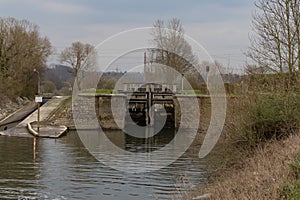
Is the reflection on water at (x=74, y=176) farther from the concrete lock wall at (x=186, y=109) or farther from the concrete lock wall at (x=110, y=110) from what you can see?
the concrete lock wall at (x=186, y=109)

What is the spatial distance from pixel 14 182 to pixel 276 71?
331 inches

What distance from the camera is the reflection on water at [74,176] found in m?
10.6

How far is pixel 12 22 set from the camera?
38.4 m

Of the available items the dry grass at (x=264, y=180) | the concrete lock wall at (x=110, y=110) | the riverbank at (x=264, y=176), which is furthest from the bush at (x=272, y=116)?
the concrete lock wall at (x=110, y=110)

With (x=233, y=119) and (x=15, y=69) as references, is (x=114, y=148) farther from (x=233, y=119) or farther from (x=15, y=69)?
(x=15, y=69)

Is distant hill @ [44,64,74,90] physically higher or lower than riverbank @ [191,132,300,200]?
higher

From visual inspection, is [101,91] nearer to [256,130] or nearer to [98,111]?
[98,111]

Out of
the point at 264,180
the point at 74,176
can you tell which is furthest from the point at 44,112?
the point at 264,180

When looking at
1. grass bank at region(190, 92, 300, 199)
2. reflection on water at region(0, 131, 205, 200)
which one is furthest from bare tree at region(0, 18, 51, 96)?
grass bank at region(190, 92, 300, 199)

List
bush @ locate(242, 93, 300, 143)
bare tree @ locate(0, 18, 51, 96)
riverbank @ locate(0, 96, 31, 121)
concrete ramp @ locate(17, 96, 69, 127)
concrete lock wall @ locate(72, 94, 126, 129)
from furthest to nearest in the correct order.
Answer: bare tree @ locate(0, 18, 51, 96), riverbank @ locate(0, 96, 31, 121), concrete lock wall @ locate(72, 94, 126, 129), concrete ramp @ locate(17, 96, 69, 127), bush @ locate(242, 93, 300, 143)

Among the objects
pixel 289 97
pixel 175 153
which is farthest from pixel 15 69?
pixel 289 97

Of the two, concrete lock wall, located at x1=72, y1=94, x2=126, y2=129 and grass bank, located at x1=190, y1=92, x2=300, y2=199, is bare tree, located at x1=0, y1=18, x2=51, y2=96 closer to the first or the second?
concrete lock wall, located at x1=72, y1=94, x2=126, y2=129

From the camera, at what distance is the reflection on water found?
416 inches

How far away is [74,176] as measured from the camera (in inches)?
495
